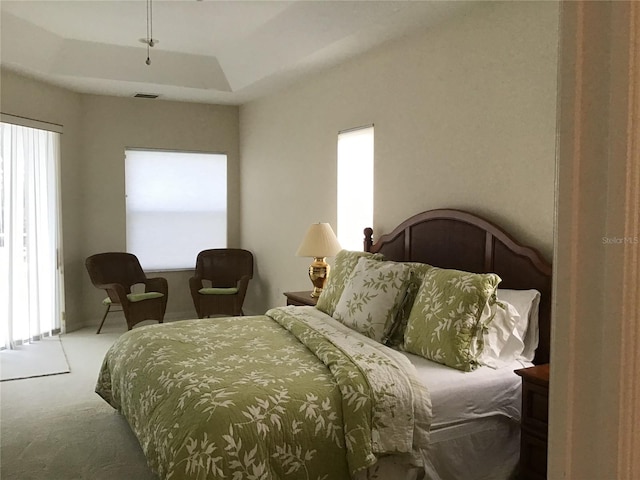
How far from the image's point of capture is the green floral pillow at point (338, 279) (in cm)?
350

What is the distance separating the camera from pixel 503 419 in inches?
100

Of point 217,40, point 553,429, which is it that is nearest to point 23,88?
point 217,40

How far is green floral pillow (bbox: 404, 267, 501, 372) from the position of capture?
8.45ft

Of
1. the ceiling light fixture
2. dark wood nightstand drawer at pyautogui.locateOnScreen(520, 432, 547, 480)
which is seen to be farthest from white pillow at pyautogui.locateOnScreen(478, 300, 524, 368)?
the ceiling light fixture

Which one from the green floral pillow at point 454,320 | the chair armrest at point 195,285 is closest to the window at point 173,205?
the chair armrest at point 195,285

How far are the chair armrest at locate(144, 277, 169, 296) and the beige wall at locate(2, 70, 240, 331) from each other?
2.04 ft

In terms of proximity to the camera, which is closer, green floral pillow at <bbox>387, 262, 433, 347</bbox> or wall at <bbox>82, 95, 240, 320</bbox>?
green floral pillow at <bbox>387, 262, 433, 347</bbox>

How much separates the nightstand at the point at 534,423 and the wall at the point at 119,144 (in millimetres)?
4811

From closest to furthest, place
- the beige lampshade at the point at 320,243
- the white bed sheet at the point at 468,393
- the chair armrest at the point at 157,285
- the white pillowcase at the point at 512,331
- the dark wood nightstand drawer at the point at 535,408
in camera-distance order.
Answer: the dark wood nightstand drawer at the point at 535,408 → the white bed sheet at the point at 468,393 → the white pillowcase at the point at 512,331 → the beige lampshade at the point at 320,243 → the chair armrest at the point at 157,285

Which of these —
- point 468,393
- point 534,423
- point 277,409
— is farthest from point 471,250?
point 277,409

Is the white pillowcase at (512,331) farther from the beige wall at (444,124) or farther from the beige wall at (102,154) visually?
the beige wall at (102,154)

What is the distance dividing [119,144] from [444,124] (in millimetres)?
3991

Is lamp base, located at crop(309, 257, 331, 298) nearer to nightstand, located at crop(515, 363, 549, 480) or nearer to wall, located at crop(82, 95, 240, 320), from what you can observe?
nightstand, located at crop(515, 363, 549, 480)

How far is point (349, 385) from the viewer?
2252mm
